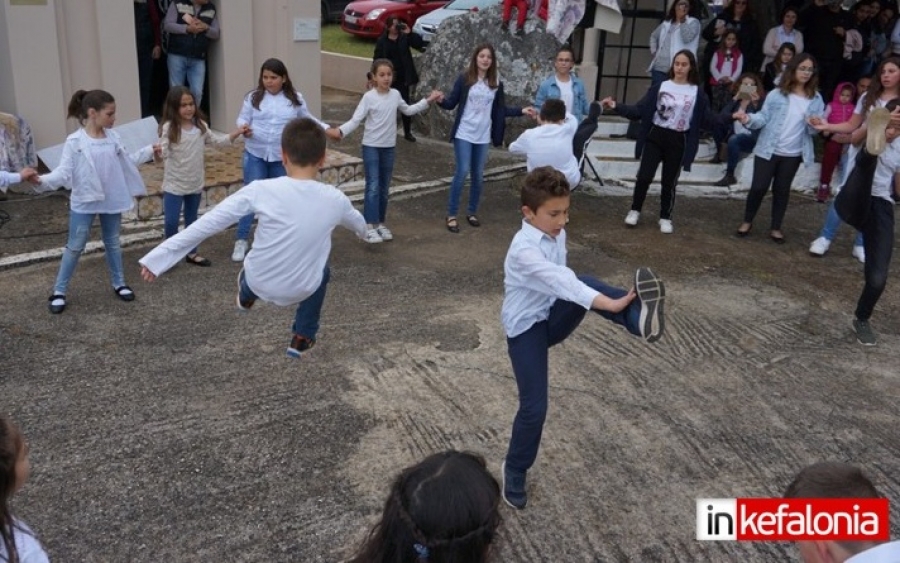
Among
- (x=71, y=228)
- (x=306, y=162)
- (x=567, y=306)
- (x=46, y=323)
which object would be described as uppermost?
(x=306, y=162)

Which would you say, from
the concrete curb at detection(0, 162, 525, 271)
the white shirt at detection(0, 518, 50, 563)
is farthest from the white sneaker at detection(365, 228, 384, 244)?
the white shirt at detection(0, 518, 50, 563)

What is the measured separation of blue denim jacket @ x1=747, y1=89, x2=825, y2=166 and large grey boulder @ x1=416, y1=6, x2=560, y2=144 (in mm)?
4357

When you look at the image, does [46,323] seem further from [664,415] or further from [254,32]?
[254,32]

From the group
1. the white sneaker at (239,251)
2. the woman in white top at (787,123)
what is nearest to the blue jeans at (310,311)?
the white sneaker at (239,251)

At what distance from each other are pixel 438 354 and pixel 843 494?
12.4ft

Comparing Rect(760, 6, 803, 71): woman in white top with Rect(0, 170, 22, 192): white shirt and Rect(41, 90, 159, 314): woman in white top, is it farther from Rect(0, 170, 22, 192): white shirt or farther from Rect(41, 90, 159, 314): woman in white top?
Rect(0, 170, 22, 192): white shirt

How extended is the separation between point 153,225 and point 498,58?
19.8 ft

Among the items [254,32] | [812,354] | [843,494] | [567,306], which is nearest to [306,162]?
[567,306]

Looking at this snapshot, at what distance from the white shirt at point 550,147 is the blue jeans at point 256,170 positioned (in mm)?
2050

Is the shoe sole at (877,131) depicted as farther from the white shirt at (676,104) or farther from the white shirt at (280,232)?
the white shirt at (280,232)

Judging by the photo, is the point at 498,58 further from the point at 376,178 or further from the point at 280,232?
the point at 280,232

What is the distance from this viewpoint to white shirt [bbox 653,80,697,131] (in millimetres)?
8445

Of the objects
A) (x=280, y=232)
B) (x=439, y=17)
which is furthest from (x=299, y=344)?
(x=439, y=17)

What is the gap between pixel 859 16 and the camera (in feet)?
40.4
